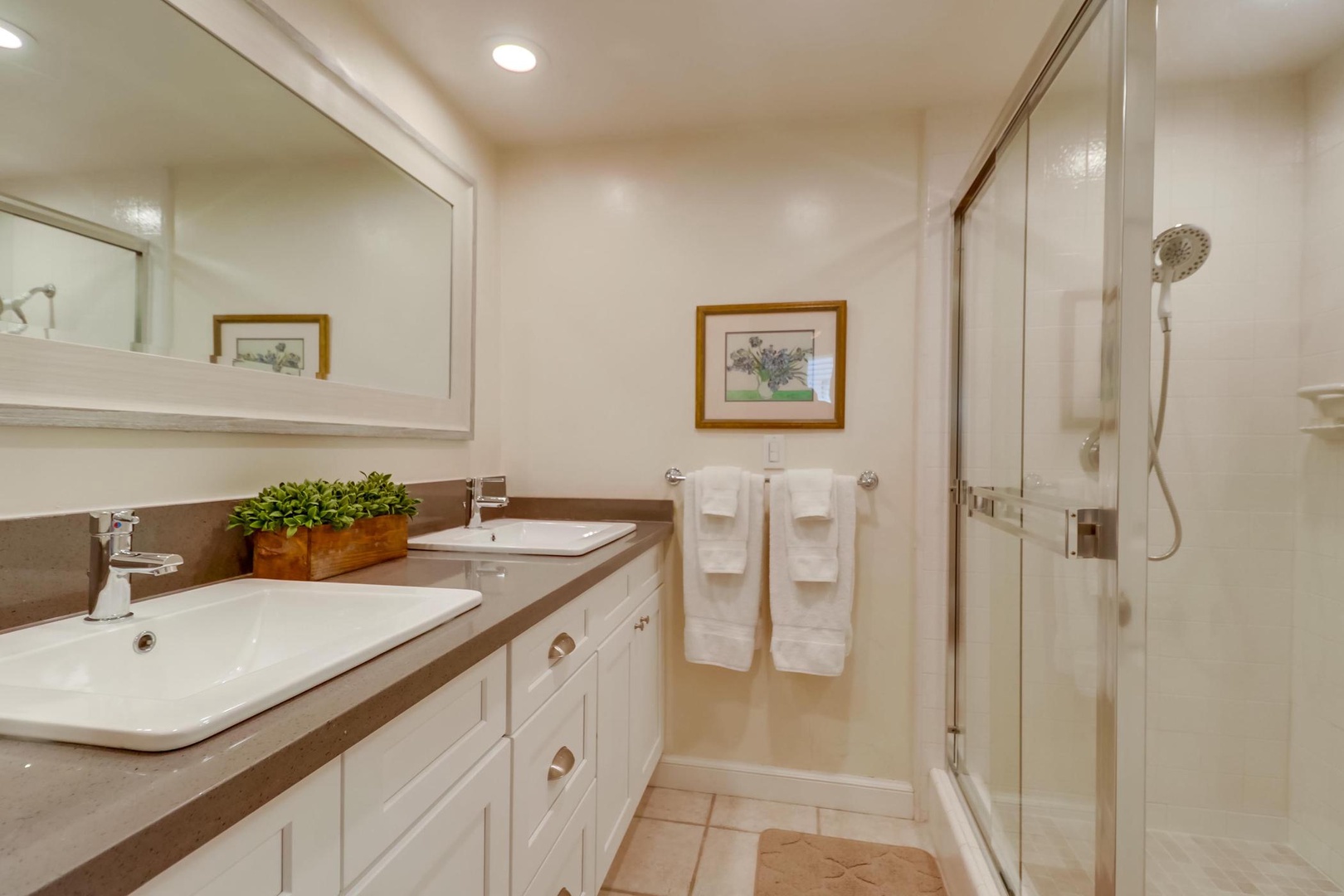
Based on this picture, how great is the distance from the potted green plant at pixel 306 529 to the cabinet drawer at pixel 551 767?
49 cm

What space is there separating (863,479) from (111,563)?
1748 mm

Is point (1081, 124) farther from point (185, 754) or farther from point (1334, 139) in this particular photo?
point (185, 754)

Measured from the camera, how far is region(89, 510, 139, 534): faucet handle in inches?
33.7

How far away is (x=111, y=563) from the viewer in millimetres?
830

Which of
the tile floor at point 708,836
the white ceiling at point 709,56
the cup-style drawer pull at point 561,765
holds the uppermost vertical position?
the white ceiling at point 709,56

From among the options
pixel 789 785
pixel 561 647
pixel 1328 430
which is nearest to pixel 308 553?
pixel 561 647

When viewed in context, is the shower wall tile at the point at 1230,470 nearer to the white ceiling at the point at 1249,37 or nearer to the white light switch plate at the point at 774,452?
the white ceiling at the point at 1249,37

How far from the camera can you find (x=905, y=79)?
1777 mm

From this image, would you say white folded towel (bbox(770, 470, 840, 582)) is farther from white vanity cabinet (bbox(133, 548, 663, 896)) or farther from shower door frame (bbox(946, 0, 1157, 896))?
shower door frame (bbox(946, 0, 1157, 896))

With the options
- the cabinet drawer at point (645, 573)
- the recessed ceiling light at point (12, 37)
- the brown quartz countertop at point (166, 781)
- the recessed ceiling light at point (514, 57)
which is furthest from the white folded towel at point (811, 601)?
the recessed ceiling light at point (12, 37)

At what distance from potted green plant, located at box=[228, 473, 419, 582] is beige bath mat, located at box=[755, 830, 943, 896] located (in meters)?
1.33

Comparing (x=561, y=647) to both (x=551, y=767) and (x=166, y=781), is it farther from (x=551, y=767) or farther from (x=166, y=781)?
(x=166, y=781)

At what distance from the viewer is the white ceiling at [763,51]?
4.14ft

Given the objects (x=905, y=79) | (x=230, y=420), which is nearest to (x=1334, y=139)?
(x=905, y=79)
